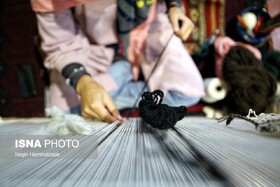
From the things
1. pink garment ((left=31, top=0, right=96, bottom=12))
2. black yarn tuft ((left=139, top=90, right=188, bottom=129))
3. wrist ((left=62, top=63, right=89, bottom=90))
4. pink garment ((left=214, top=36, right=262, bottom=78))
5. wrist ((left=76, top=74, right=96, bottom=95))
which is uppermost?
pink garment ((left=31, top=0, right=96, bottom=12))

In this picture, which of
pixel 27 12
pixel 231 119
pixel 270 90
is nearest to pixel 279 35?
pixel 270 90

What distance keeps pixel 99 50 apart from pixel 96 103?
0.31 m

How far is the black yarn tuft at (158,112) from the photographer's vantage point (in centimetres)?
23

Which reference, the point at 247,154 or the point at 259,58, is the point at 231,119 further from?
the point at 259,58

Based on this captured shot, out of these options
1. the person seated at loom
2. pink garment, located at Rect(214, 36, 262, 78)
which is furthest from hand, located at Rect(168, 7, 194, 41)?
pink garment, located at Rect(214, 36, 262, 78)

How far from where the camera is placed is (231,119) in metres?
0.25

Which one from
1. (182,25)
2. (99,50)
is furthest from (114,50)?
(182,25)

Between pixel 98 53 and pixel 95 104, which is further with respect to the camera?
pixel 98 53

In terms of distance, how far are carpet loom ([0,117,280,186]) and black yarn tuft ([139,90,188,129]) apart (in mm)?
25

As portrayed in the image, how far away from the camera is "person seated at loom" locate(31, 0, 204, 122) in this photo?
47 cm

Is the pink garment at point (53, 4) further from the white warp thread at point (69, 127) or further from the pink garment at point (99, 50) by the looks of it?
the white warp thread at point (69, 127)

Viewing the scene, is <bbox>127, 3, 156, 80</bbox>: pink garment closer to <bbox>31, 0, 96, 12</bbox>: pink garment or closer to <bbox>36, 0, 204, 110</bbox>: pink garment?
<bbox>36, 0, 204, 110</bbox>: pink garment

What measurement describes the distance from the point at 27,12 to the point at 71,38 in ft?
3.01

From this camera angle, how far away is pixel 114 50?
2.13ft
